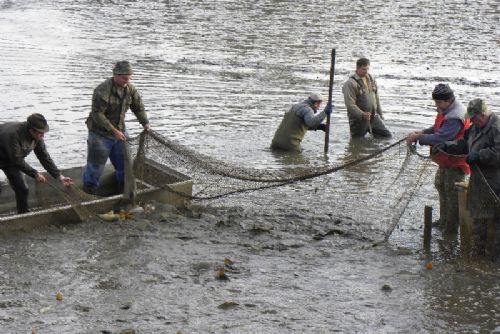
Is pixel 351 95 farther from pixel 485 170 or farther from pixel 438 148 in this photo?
pixel 485 170

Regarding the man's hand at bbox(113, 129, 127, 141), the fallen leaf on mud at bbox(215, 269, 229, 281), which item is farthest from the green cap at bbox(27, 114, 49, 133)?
the fallen leaf on mud at bbox(215, 269, 229, 281)

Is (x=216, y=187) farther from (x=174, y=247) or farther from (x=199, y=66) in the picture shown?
(x=199, y=66)

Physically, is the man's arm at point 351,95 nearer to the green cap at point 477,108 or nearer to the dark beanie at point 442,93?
the dark beanie at point 442,93

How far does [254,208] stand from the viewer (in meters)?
11.6

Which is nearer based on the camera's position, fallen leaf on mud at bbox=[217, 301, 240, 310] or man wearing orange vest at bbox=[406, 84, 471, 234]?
fallen leaf on mud at bbox=[217, 301, 240, 310]

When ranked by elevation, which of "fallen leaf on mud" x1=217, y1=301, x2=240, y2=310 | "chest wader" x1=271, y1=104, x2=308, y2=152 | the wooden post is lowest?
"fallen leaf on mud" x1=217, y1=301, x2=240, y2=310

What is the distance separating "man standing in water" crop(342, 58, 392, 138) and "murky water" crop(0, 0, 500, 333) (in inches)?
10.6

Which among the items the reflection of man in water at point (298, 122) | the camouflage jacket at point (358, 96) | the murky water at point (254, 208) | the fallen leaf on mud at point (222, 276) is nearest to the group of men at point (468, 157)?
the murky water at point (254, 208)

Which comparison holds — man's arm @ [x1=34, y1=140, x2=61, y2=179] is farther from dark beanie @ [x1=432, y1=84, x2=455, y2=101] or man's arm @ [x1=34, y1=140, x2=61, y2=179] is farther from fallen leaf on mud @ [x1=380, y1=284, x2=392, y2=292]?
dark beanie @ [x1=432, y1=84, x2=455, y2=101]

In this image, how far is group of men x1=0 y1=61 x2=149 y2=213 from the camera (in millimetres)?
9898

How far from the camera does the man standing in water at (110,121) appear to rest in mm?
10594

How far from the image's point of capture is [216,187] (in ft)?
38.0

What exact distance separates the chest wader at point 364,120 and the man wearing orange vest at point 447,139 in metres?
4.46

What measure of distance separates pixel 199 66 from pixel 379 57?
522 centimetres
